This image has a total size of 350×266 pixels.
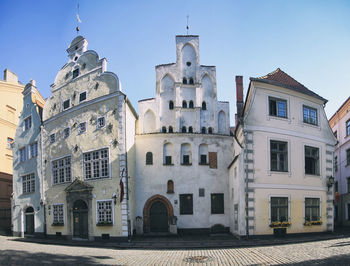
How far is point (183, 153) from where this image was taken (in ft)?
77.8

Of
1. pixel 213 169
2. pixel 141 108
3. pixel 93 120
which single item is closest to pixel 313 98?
pixel 213 169

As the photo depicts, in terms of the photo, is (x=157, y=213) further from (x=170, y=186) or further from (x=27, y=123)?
(x=27, y=123)

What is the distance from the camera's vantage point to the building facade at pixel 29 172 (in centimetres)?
2616

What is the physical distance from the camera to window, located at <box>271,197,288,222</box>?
18.8 metres

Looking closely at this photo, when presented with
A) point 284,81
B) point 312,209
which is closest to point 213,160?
point 312,209

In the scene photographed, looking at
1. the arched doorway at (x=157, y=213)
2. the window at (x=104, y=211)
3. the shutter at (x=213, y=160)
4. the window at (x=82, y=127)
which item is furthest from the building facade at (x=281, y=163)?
the window at (x=82, y=127)

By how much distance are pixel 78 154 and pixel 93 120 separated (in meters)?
2.99

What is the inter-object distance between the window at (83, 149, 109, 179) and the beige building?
15.1 m

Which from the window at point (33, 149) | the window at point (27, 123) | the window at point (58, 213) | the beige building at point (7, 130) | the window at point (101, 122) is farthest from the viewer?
the beige building at point (7, 130)

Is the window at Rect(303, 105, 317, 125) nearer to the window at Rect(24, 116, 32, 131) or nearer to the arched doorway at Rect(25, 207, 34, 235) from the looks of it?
the window at Rect(24, 116, 32, 131)

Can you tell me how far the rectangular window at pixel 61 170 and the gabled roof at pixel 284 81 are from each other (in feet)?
51.5

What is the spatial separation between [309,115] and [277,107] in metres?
2.97

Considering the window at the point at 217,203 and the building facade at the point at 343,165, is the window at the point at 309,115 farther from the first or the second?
the window at the point at 217,203

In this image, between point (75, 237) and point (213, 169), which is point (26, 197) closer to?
point (75, 237)
